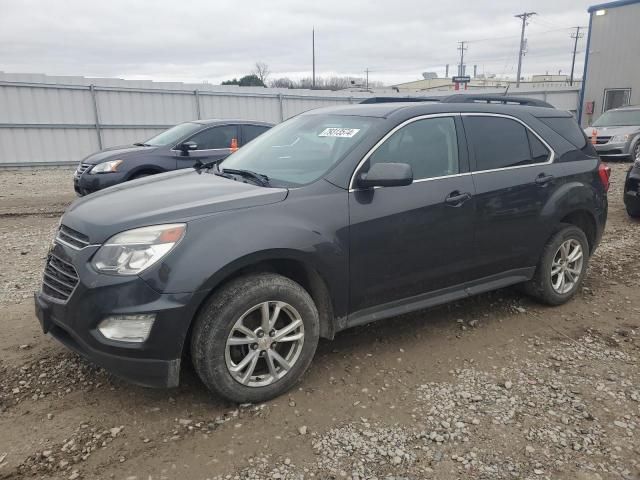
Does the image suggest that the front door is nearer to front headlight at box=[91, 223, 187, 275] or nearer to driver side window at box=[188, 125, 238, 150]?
front headlight at box=[91, 223, 187, 275]

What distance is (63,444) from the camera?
268 cm

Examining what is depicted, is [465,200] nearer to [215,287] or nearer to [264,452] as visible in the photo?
[215,287]

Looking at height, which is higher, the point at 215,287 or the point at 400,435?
the point at 215,287

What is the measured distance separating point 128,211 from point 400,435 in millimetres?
2026

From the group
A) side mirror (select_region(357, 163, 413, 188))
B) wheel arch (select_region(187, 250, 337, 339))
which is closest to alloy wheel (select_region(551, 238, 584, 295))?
side mirror (select_region(357, 163, 413, 188))

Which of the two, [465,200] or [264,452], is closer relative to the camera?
[264,452]

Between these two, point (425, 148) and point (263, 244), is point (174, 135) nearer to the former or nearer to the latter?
point (425, 148)

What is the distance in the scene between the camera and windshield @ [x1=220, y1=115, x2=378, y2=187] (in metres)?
3.43

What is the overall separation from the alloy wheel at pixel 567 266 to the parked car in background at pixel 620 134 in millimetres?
12661

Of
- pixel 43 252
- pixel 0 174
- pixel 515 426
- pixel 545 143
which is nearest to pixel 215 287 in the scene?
pixel 515 426

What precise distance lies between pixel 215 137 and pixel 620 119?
1366cm

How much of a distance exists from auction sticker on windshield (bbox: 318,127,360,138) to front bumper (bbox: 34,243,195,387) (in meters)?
1.66

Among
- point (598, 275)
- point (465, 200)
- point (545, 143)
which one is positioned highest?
point (545, 143)

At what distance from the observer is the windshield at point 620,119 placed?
15.8m
